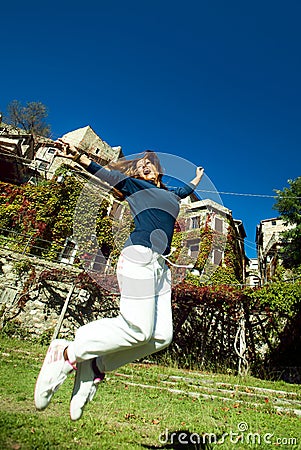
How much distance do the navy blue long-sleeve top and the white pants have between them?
10cm

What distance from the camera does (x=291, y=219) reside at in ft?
62.5

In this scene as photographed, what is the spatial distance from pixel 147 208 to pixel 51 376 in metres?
1.26

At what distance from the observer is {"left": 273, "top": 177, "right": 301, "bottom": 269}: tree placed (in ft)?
59.5

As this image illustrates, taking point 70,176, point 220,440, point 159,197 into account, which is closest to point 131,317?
point 159,197

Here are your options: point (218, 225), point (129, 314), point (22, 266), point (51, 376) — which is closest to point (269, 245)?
point (218, 225)

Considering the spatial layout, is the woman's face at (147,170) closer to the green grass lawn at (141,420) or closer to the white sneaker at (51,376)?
the white sneaker at (51,376)

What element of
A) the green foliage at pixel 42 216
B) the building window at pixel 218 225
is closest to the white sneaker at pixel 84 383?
the green foliage at pixel 42 216

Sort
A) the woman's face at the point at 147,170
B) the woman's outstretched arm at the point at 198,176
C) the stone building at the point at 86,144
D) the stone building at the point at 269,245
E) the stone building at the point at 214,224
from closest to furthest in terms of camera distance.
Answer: the woman's face at the point at 147,170, the woman's outstretched arm at the point at 198,176, the stone building at the point at 214,224, the stone building at the point at 269,245, the stone building at the point at 86,144

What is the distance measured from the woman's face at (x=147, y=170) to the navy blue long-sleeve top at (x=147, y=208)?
12 centimetres

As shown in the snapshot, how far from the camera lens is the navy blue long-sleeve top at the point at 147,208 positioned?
197 centimetres

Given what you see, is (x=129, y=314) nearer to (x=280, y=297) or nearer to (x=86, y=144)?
(x=280, y=297)

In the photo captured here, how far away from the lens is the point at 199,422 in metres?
2.98

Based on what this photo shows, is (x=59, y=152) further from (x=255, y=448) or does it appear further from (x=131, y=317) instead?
(x=255, y=448)

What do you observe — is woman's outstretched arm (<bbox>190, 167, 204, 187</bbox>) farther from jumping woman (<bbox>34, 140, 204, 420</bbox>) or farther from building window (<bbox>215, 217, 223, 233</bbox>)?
building window (<bbox>215, 217, 223, 233</bbox>)
